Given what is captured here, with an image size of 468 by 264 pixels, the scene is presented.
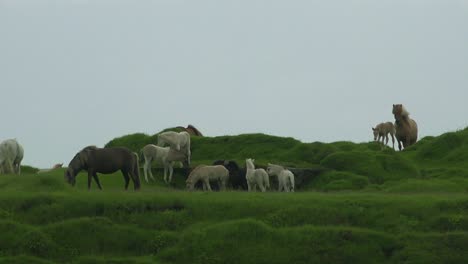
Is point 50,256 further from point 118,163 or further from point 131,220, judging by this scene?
point 118,163

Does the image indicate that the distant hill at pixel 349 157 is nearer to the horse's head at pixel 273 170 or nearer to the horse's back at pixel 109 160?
the horse's head at pixel 273 170

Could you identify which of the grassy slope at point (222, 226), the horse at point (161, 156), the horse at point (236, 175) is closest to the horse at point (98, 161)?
the grassy slope at point (222, 226)

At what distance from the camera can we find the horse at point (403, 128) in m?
47.6

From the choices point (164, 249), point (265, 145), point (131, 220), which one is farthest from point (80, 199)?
point (265, 145)

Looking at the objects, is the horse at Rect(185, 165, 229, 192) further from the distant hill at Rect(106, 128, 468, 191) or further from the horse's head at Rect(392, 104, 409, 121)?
the horse's head at Rect(392, 104, 409, 121)

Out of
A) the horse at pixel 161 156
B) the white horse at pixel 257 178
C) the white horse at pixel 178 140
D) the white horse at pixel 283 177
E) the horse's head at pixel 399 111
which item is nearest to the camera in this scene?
the white horse at pixel 257 178

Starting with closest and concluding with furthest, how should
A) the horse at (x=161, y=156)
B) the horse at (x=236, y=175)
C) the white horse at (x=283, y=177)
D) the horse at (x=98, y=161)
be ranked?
the horse at (x=98, y=161), the white horse at (x=283, y=177), the horse at (x=236, y=175), the horse at (x=161, y=156)

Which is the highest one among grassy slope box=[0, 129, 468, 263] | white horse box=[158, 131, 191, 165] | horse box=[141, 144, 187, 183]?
white horse box=[158, 131, 191, 165]

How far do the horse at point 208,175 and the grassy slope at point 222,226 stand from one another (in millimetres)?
4077

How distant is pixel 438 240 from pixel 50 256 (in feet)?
34.9

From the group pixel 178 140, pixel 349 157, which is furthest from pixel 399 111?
pixel 178 140

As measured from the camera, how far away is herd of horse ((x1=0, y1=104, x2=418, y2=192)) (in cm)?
3194

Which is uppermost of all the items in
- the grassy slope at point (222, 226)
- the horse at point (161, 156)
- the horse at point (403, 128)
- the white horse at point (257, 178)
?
the horse at point (403, 128)

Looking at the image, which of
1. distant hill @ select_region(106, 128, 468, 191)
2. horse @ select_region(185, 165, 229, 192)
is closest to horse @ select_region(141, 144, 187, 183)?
distant hill @ select_region(106, 128, 468, 191)
